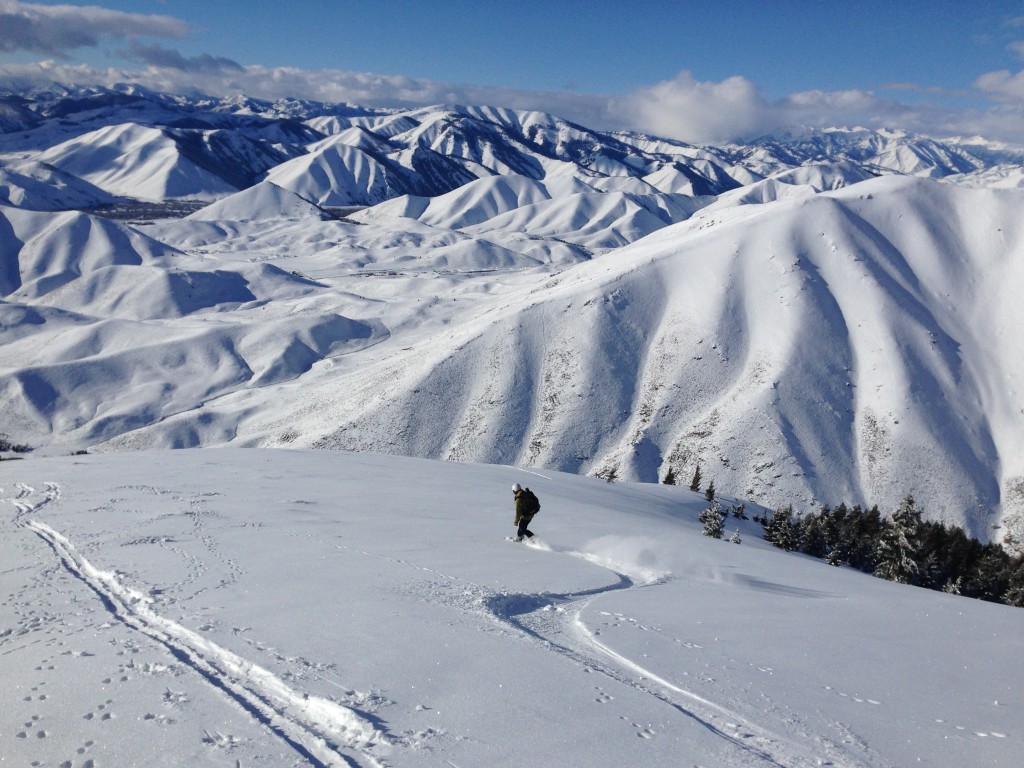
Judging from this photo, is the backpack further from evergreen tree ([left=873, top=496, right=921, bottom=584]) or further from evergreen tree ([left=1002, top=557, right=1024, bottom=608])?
evergreen tree ([left=1002, top=557, right=1024, bottom=608])

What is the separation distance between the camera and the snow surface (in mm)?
5258

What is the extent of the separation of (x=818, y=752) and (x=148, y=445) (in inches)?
3015

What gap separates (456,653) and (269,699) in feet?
6.24

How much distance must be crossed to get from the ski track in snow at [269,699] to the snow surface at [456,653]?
2cm

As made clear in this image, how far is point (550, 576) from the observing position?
1070cm

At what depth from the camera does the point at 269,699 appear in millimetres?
5770

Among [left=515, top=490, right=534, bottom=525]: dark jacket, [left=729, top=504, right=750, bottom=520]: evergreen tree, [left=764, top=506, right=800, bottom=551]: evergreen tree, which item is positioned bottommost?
[left=729, top=504, right=750, bottom=520]: evergreen tree

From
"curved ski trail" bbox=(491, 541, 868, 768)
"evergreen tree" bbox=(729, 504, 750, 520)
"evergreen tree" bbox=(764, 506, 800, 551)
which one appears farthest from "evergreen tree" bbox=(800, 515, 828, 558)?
"curved ski trail" bbox=(491, 541, 868, 768)

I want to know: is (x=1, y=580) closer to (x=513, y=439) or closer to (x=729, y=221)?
(x=513, y=439)

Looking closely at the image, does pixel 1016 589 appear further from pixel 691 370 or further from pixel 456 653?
pixel 691 370

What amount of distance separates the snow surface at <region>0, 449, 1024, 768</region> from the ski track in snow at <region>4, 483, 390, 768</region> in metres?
0.02

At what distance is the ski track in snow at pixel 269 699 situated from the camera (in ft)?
16.7

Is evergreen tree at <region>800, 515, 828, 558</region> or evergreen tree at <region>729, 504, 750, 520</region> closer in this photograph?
evergreen tree at <region>800, 515, 828, 558</region>

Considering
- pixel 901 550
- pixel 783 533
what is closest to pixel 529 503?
pixel 783 533
